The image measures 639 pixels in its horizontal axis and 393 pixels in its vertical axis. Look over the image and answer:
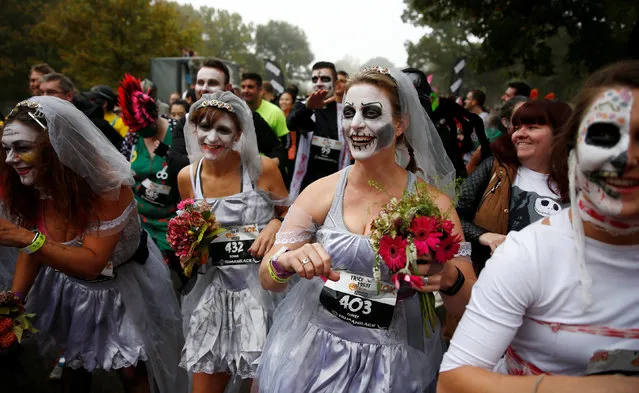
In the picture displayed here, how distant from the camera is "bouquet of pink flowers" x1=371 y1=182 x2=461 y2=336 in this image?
1916 mm

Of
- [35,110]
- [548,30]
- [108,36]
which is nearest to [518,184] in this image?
[35,110]

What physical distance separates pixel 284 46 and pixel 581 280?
118m

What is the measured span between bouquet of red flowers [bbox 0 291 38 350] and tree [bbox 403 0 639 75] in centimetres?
1489

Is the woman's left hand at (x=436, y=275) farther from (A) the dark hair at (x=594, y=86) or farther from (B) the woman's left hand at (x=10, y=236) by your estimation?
(B) the woman's left hand at (x=10, y=236)

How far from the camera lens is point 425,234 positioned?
1.92 m

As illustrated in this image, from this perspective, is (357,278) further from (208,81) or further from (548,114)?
(208,81)

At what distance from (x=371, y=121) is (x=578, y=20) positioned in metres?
15.2

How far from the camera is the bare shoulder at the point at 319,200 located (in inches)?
101

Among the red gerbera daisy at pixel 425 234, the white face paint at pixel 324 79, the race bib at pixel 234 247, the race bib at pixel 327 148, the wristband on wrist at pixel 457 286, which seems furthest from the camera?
the white face paint at pixel 324 79

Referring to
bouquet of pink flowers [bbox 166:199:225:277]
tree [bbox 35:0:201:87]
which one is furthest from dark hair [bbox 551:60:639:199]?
tree [bbox 35:0:201:87]

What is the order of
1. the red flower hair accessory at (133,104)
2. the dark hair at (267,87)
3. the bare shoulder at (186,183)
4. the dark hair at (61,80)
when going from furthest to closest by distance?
the dark hair at (267,87)
the dark hair at (61,80)
the red flower hair accessory at (133,104)
the bare shoulder at (186,183)

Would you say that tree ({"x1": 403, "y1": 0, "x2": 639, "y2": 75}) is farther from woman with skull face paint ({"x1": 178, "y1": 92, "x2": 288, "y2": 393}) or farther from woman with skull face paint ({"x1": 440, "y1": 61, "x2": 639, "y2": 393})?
woman with skull face paint ({"x1": 440, "y1": 61, "x2": 639, "y2": 393})

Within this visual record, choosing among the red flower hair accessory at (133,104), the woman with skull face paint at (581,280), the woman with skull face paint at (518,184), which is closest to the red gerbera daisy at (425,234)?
the woman with skull face paint at (581,280)

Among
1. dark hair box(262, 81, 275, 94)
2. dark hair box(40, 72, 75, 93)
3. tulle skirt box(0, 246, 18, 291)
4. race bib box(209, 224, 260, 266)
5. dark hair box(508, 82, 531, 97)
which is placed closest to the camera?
race bib box(209, 224, 260, 266)
